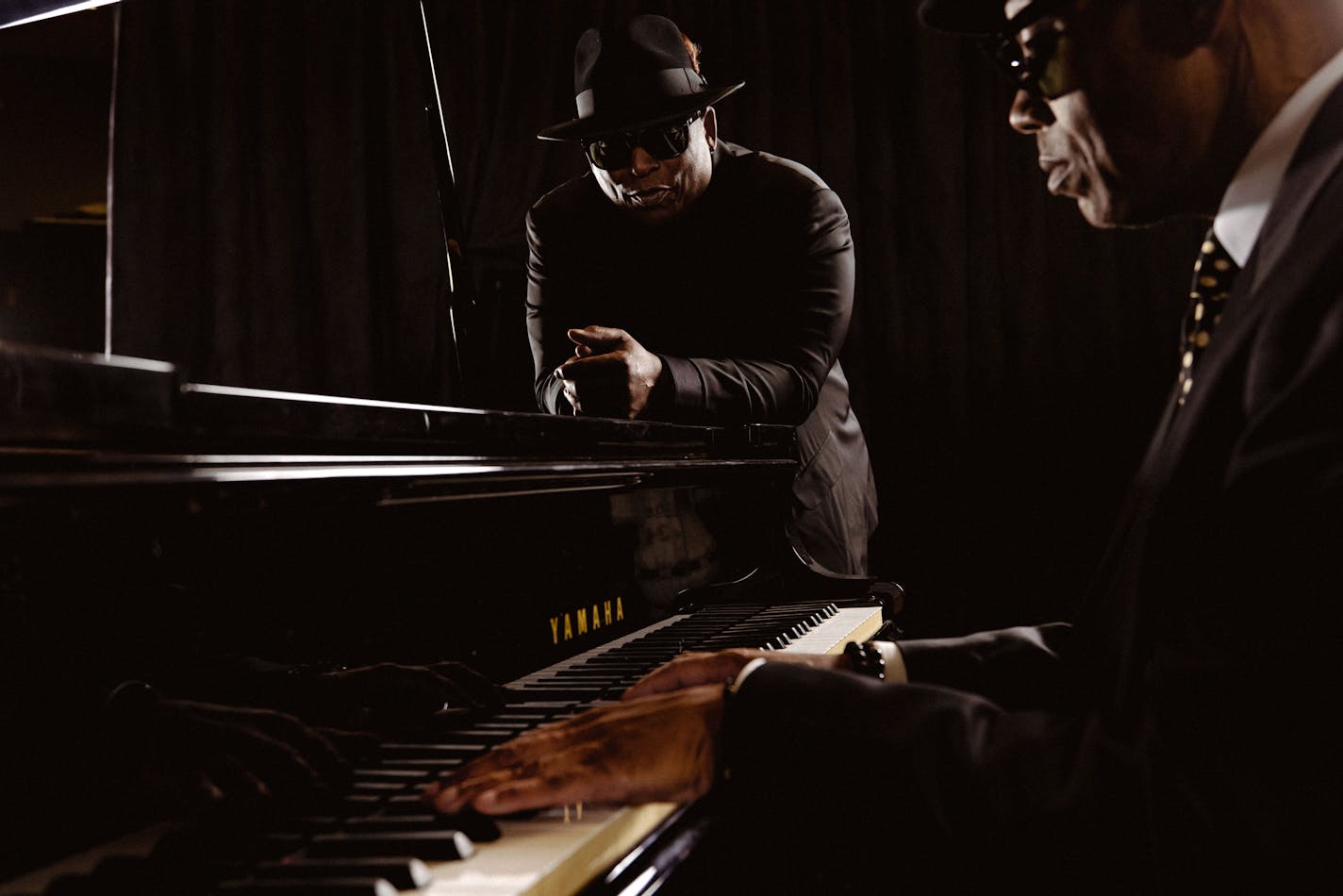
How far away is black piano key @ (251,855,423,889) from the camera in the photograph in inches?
28.5

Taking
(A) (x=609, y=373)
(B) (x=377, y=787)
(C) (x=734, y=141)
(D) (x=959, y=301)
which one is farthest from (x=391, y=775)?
(C) (x=734, y=141)

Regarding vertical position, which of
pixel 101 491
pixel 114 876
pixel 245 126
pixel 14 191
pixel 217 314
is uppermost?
pixel 245 126

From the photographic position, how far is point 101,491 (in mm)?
720

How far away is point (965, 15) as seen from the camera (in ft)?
4.17

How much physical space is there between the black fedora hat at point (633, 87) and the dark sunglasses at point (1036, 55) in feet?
5.57

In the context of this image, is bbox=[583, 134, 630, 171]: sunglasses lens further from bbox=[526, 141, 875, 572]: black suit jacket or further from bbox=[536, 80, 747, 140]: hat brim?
bbox=[526, 141, 875, 572]: black suit jacket

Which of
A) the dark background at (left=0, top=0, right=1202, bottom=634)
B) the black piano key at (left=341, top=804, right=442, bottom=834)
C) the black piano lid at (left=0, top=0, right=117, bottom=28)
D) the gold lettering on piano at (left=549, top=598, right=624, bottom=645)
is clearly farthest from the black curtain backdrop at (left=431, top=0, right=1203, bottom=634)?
the black piano key at (left=341, top=804, right=442, bottom=834)

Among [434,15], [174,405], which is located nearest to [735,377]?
[174,405]

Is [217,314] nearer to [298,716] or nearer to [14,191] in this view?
[14,191]

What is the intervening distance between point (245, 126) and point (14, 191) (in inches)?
36.8

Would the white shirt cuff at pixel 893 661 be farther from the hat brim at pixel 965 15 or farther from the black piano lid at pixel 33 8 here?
the black piano lid at pixel 33 8

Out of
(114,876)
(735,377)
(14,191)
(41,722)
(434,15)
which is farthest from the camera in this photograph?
(434,15)

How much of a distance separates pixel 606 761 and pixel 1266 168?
82 centimetres

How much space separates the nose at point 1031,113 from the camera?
3.77 ft
